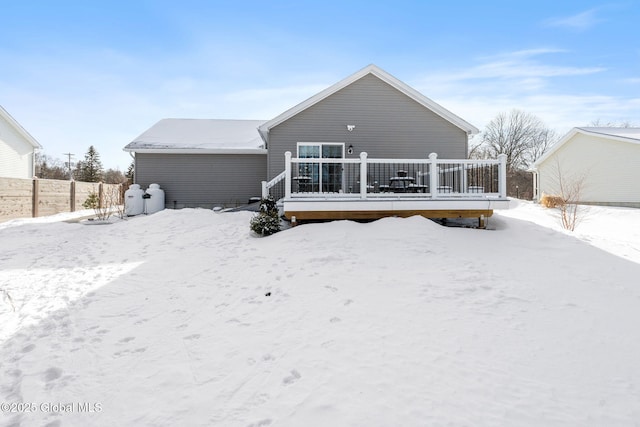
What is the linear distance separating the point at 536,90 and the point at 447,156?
1291cm

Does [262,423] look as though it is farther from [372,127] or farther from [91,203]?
[91,203]

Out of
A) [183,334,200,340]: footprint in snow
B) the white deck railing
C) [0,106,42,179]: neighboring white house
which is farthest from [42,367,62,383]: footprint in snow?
[0,106,42,179]: neighboring white house

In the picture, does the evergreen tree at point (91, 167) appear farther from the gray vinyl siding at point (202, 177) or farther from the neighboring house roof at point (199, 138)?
the gray vinyl siding at point (202, 177)

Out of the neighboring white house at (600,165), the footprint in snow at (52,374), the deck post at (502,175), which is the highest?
the neighboring white house at (600,165)

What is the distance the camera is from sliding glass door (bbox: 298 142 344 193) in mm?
10906

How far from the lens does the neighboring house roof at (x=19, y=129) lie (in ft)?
54.8

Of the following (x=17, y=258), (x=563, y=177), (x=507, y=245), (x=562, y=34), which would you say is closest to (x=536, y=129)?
(x=563, y=177)

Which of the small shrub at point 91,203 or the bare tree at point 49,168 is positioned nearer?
the small shrub at point 91,203

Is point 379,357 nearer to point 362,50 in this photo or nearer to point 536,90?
point 362,50

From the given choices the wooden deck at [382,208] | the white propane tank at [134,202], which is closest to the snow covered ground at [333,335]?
the wooden deck at [382,208]

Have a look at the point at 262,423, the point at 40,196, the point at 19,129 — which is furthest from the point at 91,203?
the point at 262,423

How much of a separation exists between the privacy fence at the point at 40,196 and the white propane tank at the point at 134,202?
186cm

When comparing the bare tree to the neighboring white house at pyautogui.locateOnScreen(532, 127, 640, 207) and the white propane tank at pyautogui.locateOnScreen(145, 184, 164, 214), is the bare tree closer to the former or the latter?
the white propane tank at pyautogui.locateOnScreen(145, 184, 164, 214)

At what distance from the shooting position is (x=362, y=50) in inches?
511
